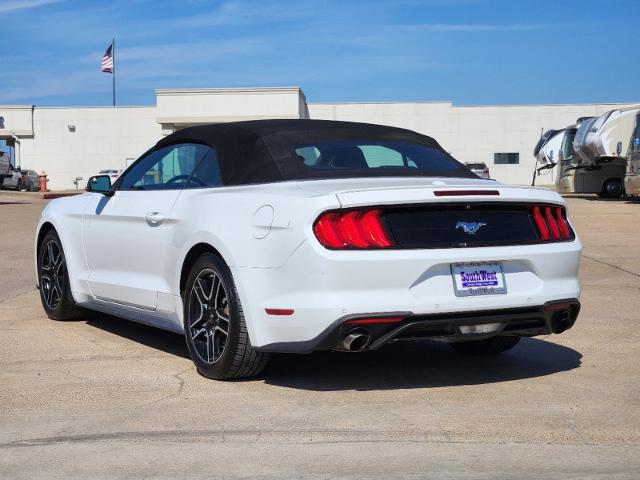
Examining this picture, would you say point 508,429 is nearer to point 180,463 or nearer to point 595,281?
point 180,463

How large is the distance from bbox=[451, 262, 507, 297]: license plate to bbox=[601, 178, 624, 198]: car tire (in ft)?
98.0

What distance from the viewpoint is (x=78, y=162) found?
212 ft

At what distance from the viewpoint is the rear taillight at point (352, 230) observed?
16.7ft

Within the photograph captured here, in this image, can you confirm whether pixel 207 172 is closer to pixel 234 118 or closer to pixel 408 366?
pixel 408 366

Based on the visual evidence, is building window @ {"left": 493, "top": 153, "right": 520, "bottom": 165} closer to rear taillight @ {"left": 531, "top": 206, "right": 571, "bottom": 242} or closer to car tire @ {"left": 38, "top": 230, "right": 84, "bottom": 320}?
car tire @ {"left": 38, "top": 230, "right": 84, "bottom": 320}

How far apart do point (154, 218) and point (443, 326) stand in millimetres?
2068

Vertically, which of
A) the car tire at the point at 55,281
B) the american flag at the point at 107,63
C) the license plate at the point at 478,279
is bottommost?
the car tire at the point at 55,281

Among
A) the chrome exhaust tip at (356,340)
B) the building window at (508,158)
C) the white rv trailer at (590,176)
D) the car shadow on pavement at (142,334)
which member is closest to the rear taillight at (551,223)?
the chrome exhaust tip at (356,340)

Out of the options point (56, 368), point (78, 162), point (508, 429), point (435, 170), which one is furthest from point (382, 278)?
point (78, 162)

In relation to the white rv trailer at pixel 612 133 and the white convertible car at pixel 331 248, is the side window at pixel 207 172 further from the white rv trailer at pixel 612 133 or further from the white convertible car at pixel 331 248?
the white rv trailer at pixel 612 133

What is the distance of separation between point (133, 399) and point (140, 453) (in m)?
1.10

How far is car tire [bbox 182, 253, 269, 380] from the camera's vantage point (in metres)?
5.49

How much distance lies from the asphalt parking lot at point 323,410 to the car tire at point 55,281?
25cm

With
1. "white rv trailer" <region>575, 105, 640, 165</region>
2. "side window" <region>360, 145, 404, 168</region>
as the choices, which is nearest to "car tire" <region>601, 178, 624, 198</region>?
"white rv trailer" <region>575, 105, 640, 165</region>
